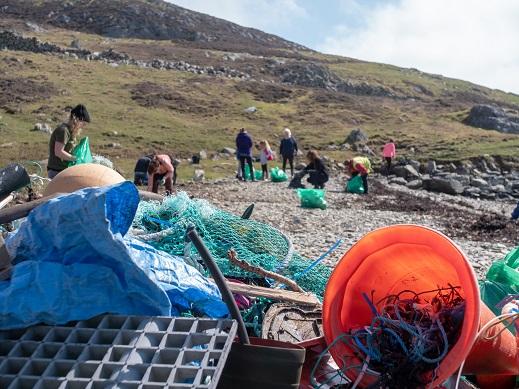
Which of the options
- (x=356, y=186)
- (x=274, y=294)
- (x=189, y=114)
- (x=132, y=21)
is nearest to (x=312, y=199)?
(x=356, y=186)

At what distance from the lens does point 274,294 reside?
4027mm

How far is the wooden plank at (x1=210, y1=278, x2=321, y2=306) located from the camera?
3896mm

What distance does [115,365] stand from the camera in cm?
247

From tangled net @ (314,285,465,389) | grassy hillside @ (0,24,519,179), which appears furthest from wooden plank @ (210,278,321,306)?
grassy hillside @ (0,24,519,179)

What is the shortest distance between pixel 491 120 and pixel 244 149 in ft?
103

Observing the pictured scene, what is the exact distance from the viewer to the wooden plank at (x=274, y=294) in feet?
12.8

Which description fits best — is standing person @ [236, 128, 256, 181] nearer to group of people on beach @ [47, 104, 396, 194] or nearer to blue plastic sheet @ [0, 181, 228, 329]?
group of people on beach @ [47, 104, 396, 194]

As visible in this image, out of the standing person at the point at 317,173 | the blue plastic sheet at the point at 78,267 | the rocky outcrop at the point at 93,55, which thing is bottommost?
the standing person at the point at 317,173

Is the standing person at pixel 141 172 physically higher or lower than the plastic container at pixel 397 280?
lower

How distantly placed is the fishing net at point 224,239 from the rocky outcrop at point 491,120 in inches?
1607

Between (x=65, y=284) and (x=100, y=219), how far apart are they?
0.41 meters

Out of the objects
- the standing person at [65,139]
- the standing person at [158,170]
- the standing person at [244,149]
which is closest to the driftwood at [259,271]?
the standing person at [65,139]

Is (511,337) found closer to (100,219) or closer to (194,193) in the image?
(100,219)

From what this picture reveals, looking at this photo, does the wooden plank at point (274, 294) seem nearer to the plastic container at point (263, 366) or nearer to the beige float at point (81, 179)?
the plastic container at point (263, 366)
